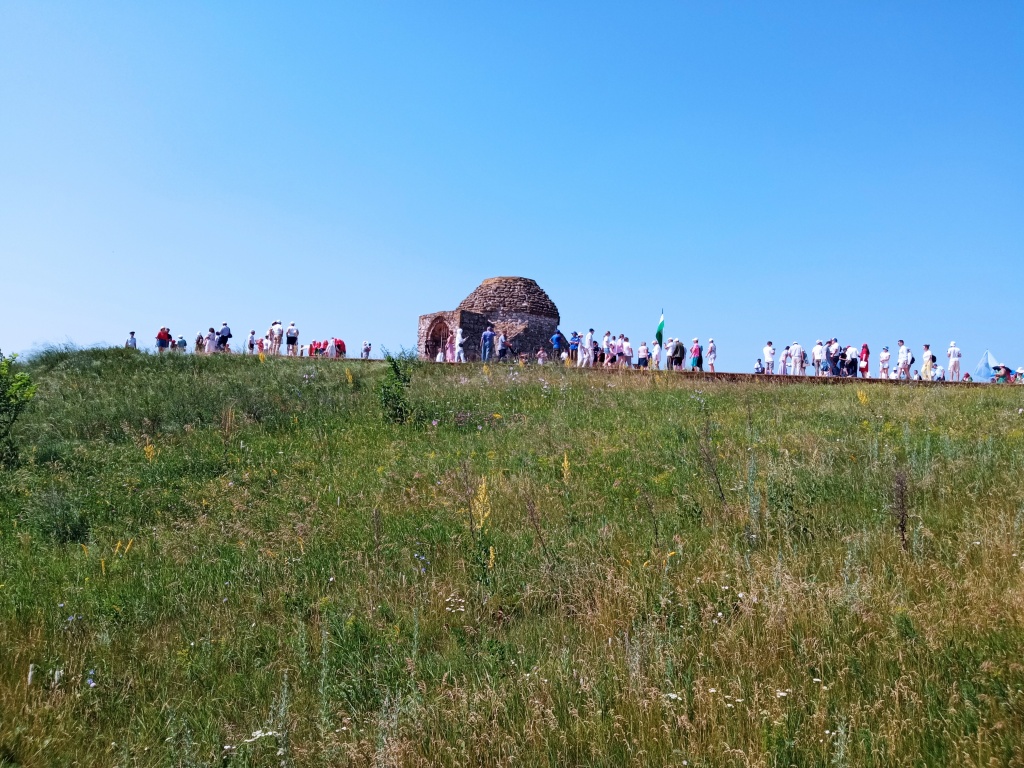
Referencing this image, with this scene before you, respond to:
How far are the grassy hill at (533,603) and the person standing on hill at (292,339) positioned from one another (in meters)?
18.1

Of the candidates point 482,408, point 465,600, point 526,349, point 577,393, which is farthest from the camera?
A: point 526,349

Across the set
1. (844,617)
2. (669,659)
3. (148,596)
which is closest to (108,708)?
(148,596)

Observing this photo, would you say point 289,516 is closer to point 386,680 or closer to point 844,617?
point 386,680

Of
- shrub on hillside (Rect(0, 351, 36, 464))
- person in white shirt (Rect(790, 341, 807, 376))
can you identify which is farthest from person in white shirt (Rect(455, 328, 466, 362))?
shrub on hillside (Rect(0, 351, 36, 464))

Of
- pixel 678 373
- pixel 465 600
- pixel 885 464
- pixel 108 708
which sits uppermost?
pixel 678 373

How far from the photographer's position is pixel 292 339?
2741 cm

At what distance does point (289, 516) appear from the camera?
7.00 metres

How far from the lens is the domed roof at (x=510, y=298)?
34.8m

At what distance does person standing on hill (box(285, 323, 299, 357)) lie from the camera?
2722cm

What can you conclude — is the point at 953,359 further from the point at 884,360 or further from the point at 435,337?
the point at 435,337

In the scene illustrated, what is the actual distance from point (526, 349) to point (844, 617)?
1190 inches

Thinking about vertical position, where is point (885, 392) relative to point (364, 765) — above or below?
above

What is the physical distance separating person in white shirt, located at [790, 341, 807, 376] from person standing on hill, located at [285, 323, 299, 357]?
19232 mm

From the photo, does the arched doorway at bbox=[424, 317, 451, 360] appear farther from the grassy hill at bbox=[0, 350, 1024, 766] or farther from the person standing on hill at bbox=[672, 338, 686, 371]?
the grassy hill at bbox=[0, 350, 1024, 766]
